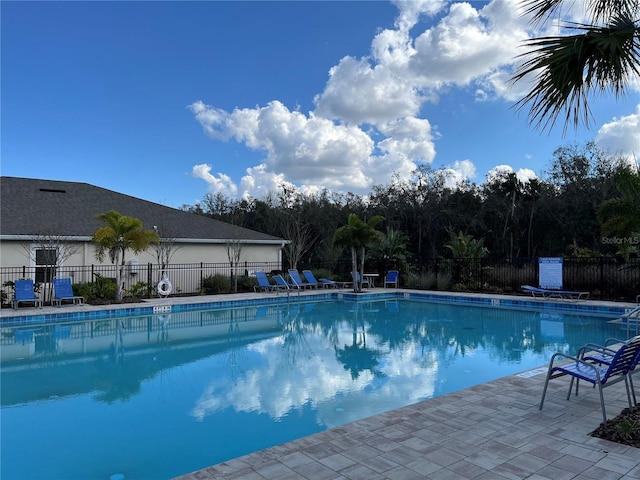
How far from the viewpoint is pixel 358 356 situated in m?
8.86

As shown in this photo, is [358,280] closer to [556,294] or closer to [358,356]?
[556,294]

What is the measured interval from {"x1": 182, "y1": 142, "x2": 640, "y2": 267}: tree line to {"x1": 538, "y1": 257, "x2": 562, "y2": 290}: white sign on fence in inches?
531

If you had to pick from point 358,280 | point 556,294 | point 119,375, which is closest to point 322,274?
point 358,280

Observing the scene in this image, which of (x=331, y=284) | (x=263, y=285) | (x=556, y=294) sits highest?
(x=263, y=285)

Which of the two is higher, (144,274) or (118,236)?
(118,236)

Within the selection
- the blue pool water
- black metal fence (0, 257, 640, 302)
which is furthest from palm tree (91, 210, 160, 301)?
the blue pool water

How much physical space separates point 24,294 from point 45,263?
2.08 meters

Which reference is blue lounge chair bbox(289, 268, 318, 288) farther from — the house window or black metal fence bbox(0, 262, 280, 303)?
the house window

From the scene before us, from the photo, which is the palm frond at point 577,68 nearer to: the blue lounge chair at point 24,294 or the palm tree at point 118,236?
the palm tree at point 118,236

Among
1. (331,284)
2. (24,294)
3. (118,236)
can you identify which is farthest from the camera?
(331,284)

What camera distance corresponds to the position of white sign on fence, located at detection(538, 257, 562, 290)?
1631 centimetres

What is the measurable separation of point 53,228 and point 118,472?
14.5 m

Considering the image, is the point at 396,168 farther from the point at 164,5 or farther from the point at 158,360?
the point at 158,360

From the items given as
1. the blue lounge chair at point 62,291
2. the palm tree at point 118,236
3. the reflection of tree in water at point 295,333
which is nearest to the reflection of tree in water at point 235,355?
the reflection of tree in water at point 295,333
